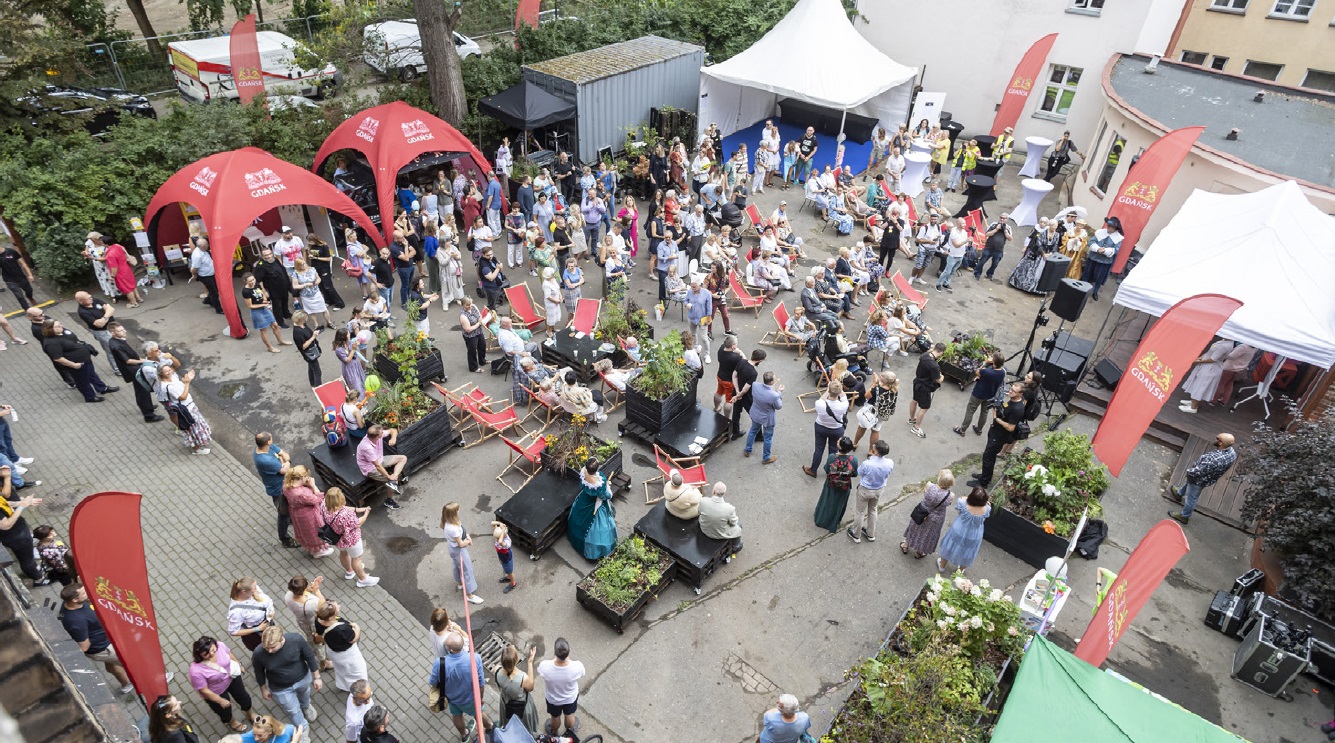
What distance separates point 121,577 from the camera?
6.01m

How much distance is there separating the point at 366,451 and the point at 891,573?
6746mm

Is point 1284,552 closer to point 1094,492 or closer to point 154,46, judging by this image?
point 1094,492

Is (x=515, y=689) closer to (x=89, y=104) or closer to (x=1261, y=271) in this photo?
(x=1261, y=271)

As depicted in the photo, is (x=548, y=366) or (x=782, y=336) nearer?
(x=548, y=366)

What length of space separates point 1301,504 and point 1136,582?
140 inches

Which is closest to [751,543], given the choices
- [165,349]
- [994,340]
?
[994,340]

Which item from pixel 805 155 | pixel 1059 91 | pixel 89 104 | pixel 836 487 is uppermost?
pixel 1059 91

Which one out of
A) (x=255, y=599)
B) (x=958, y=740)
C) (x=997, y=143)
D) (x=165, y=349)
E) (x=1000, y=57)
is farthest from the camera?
(x=1000, y=57)

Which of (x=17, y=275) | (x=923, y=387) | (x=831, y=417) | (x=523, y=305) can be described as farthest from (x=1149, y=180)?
(x=17, y=275)

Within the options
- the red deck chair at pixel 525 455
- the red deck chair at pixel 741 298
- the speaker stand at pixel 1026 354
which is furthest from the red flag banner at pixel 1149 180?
the red deck chair at pixel 525 455

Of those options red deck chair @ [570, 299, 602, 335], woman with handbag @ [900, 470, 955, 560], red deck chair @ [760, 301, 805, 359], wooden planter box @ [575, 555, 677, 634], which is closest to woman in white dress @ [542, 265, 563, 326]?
red deck chair @ [570, 299, 602, 335]

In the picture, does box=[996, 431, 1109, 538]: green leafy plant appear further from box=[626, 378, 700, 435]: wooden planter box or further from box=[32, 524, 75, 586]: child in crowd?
box=[32, 524, 75, 586]: child in crowd

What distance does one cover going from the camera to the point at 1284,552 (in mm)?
8688

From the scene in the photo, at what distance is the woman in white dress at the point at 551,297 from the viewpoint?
1280 centimetres
